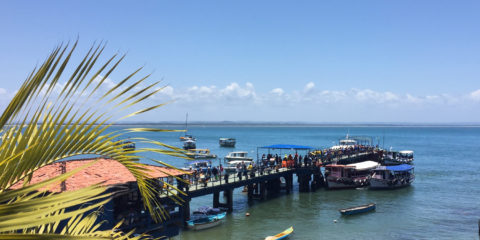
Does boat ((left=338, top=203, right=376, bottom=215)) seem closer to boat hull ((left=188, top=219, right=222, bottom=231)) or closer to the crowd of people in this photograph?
the crowd of people

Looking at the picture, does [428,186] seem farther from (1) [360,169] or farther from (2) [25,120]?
(2) [25,120]

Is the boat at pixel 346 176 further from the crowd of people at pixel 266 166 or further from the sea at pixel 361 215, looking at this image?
the crowd of people at pixel 266 166

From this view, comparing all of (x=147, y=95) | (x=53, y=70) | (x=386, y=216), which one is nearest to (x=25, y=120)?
(x=53, y=70)

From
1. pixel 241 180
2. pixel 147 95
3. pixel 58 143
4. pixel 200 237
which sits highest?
pixel 147 95

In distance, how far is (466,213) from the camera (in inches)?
1323

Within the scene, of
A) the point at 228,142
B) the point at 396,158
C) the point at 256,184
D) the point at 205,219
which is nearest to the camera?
the point at 205,219

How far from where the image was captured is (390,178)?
4531 cm

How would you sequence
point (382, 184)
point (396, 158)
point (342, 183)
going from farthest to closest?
point (396, 158) < point (342, 183) < point (382, 184)

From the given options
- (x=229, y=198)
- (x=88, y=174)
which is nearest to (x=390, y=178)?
(x=229, y=198)

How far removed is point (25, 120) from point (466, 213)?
3791 centimetres

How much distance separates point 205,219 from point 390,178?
25867mm

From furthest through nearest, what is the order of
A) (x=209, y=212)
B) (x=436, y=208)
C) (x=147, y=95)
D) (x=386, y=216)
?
(x=436, y=208)
(x=386, y=216)
(x=209, y=212)
(x=147, y=95)

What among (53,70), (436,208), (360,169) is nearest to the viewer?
(53,70)

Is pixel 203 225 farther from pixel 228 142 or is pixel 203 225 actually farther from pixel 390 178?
pixel 228 142
